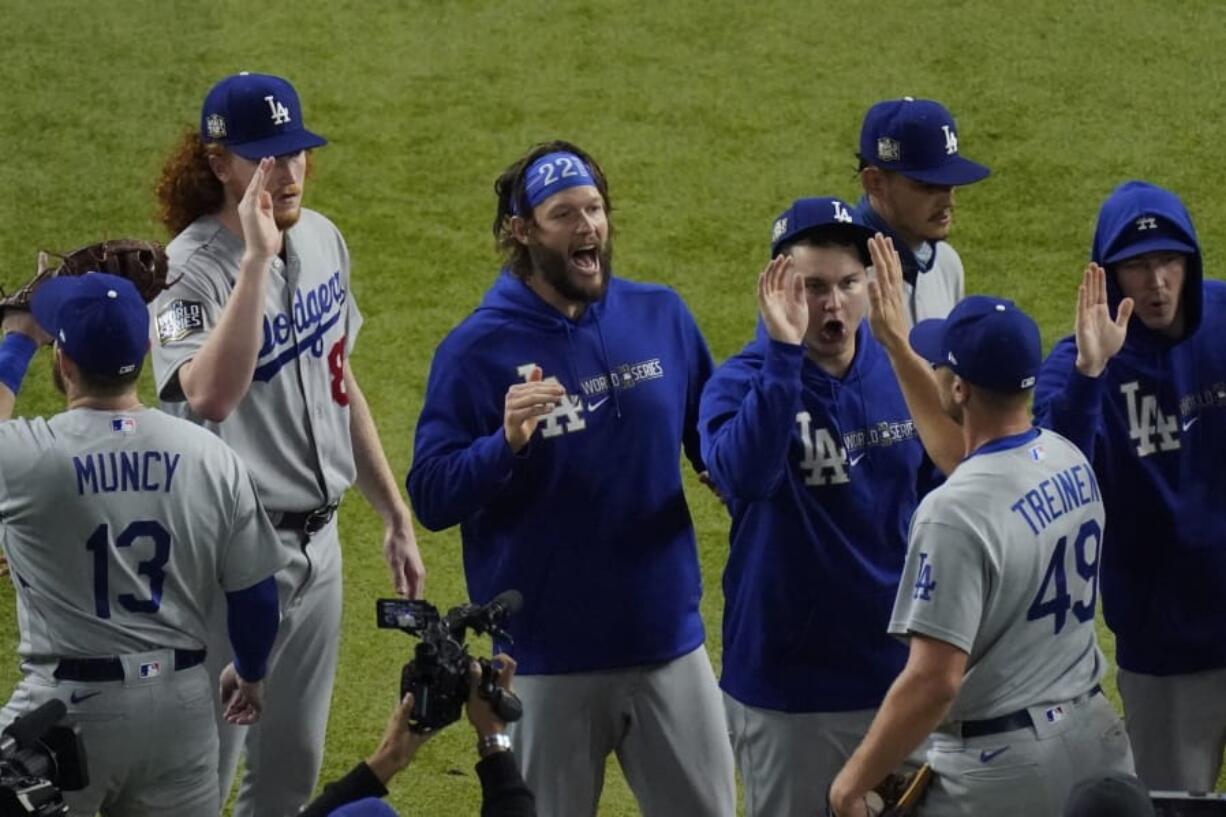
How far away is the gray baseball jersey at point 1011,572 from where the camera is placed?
150 inches

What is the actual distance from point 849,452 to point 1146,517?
28.0 inches

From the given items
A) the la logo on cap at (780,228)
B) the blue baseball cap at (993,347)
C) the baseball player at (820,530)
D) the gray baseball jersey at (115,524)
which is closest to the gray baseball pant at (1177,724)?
the baseball player at (820,530)

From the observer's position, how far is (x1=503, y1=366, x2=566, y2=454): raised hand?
14.1 ft

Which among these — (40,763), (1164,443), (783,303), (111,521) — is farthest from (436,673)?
(1164,443)

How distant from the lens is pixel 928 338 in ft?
14.4

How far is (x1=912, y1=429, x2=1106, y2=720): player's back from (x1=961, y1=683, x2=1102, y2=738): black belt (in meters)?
0.01

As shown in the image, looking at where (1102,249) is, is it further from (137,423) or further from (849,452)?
(137,423)

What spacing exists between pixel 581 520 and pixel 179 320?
969 mm

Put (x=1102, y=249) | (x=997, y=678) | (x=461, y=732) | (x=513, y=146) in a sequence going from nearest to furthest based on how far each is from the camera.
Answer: (x=997, y=678)
(x=1102, y=249)
(x=461, y=732)
(x=513, y=146)

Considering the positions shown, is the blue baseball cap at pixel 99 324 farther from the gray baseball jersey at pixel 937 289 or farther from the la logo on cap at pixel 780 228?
the gray baseball jersey at pixel 937 289

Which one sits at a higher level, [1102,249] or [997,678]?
[1102,249]

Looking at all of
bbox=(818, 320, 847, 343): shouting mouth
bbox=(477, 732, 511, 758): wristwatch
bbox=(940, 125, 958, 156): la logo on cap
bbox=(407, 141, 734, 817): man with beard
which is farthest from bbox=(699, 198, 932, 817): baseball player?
bbox=(477, 732, 511, 758): wristwatch

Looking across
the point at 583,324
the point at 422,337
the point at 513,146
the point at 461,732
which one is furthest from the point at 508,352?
the point at 513,146

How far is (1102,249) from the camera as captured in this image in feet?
15.6
